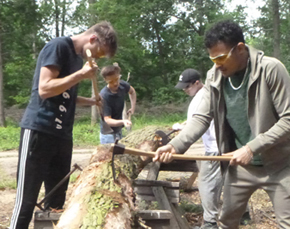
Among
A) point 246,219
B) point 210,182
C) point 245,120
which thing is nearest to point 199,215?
point 246,219

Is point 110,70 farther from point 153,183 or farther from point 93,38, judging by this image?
point 93,38

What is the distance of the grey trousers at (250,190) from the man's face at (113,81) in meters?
2.78

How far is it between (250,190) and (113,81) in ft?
9.87

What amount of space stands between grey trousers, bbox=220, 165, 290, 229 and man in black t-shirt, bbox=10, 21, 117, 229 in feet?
4.92

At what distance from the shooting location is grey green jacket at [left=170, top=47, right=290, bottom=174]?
2.57 metres

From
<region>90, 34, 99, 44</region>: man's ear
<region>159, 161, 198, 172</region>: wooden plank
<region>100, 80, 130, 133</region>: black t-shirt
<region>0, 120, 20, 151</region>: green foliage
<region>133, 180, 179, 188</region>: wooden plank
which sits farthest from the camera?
<region>0, 120, 20, 151</region>: green foliage

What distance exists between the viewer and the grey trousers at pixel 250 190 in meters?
2.67

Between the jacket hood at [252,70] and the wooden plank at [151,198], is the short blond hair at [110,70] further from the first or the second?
the jacket hood at [252,70]

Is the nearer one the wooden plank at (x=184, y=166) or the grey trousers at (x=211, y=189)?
the grey trousers at (x=211, y=189)

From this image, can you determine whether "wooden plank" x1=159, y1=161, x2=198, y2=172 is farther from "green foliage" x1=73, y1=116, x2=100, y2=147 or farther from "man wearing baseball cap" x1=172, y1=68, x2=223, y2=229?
"green foliage" x1=73, y1=116, x2=100, y2=147

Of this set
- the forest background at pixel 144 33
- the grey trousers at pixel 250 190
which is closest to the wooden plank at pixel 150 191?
the grey trousers at pixel 250 190

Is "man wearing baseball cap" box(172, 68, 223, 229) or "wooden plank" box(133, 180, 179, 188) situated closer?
"man wearing baseball cap" box(172, 68, 223, 229)

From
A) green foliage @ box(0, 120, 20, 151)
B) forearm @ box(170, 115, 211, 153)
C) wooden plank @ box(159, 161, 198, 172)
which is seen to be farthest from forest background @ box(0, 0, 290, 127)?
forearm @ box(170, 115, 211, 153)

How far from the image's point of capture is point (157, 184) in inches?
176
